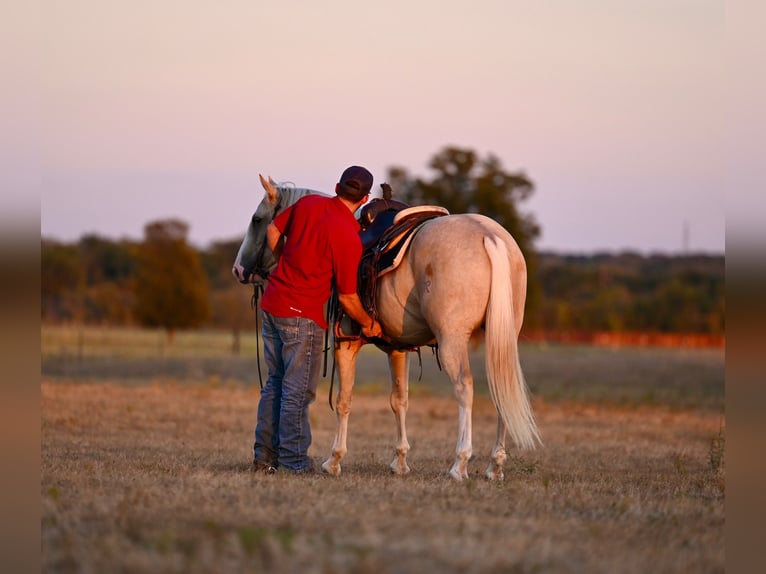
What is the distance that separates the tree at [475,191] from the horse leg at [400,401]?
38.5 m

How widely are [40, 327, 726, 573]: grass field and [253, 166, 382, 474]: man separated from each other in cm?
53

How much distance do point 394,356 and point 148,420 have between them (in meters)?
6.81

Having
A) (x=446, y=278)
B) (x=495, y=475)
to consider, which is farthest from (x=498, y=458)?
(x=446, y=278)

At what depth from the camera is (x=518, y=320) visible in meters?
8.59

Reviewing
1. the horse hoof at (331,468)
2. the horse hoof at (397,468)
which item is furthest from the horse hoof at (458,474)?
the horse hoof at (331,468)

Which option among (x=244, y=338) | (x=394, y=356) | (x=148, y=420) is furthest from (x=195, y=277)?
(x=394, y=356)

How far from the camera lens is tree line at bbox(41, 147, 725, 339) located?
166ft

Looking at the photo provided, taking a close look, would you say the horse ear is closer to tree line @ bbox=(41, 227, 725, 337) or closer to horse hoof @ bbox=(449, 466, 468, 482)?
horse hoof @ bbox=(449, 466, 468, 482)

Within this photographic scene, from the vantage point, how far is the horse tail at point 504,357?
26.9ft

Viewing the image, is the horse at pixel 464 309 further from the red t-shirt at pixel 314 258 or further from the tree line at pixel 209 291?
the tree line at pixel 209 291

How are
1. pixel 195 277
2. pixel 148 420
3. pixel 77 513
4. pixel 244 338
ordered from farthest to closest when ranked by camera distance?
pixel 244 338
pixel 195 277
pixel 148 420
pixel 77 513

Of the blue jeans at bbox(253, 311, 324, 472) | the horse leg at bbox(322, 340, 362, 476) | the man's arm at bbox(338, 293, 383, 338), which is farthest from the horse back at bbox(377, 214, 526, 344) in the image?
the blue jeans at bbox(253, 311, 324, 472)

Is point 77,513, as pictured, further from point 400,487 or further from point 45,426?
point 45,426

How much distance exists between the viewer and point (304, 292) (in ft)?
28.6
